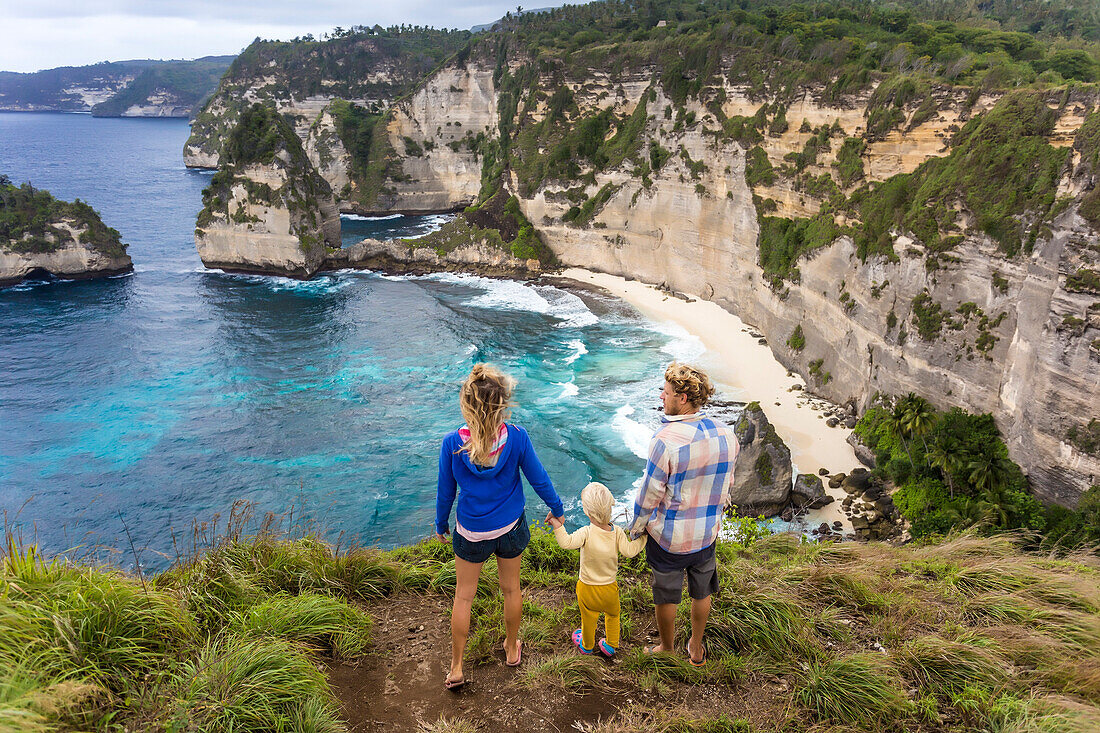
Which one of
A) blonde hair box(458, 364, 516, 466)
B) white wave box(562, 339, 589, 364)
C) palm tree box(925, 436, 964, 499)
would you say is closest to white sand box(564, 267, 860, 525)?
palm tree box(925, 436, 964, 499)

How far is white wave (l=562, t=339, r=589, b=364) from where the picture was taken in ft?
112

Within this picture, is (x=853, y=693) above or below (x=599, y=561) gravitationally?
below

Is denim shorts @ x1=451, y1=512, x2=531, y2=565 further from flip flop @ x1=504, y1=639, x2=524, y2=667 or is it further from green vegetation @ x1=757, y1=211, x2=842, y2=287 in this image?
green vegetation @ x1=757, y1=211, x2=842, y2=287

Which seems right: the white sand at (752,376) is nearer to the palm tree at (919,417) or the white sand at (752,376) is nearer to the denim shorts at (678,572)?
the palm tree at (919,417)

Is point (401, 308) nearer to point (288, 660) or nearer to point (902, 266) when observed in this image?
point (902, 266)

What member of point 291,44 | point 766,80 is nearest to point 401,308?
point 766,80

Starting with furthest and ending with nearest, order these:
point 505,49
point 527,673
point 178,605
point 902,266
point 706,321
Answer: point 505,49 → point 706,321 → point 902,266 → point 527,673 → point 178,605

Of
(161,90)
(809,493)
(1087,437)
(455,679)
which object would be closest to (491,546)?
(455,679)

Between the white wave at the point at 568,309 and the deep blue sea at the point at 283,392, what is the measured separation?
0.26 meters

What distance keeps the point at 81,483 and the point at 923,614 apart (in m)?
28.2

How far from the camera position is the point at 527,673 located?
473 cm

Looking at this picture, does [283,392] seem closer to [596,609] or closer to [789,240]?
[789,240]

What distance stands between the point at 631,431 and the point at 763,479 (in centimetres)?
712

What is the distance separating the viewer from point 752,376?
29797 mm
